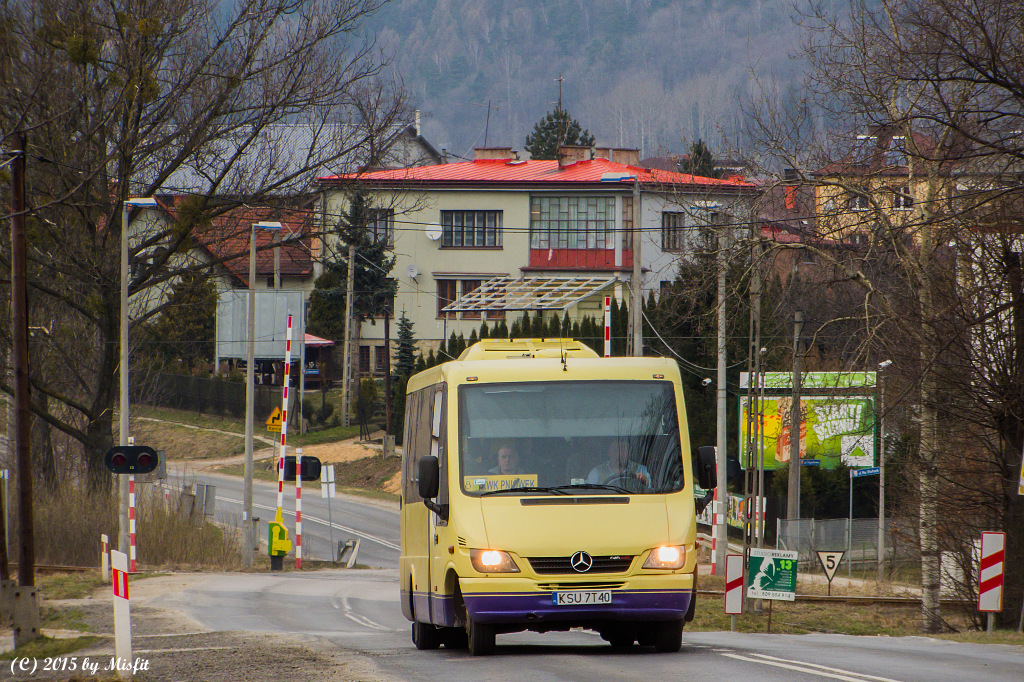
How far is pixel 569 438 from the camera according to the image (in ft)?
37.1

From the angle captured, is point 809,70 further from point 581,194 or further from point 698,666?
point 581,194

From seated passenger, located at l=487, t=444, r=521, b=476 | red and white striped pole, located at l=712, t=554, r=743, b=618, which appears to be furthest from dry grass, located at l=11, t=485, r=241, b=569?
seated passenger, located at l=487, t=444, r=521, b=476

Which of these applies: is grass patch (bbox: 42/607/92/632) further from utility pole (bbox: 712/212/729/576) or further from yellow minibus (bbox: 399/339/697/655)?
utility pole (bbox: 712/212/729/576)

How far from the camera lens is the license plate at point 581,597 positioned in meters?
10.7

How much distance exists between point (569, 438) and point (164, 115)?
809 inches

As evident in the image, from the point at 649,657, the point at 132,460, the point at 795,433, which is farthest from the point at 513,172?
the point at 649,657

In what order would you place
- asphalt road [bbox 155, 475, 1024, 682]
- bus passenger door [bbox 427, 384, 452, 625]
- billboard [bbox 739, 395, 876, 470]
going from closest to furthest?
asphalt road [bbox 155, 475, 1024, 682] < bus passenger door [bbox 427, 384, 452, 625] < billboard [bbox 739, 395, 876, 470]

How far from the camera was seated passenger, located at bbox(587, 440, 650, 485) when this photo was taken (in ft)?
36.7

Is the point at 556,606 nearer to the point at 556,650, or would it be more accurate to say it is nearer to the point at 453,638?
the point at 556,650

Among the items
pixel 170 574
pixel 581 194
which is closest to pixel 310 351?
pixel 581 194

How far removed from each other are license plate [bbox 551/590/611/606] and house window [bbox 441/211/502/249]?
5477cm

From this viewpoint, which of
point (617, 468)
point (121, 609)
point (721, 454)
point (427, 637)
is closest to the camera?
point (617, 468)

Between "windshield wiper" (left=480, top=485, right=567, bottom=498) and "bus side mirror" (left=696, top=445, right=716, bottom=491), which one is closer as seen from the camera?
"bus side mirror" (left=696, top=445, right=716, bottom=491)

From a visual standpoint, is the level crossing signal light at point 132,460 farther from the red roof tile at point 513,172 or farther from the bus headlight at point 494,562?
the red roof tile at point 513,172
